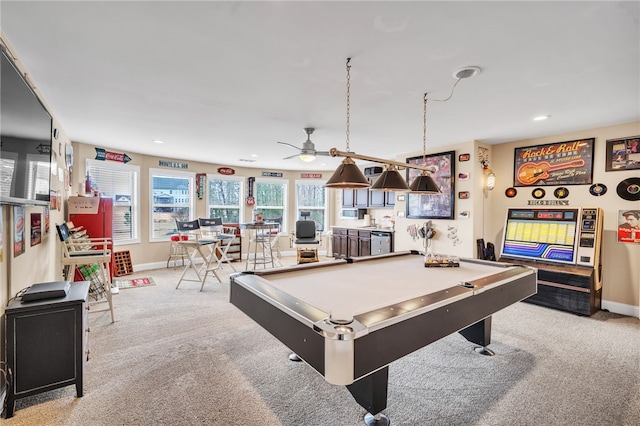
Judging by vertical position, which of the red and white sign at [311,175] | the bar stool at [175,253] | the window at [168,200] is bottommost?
the bar stool at [175,253]

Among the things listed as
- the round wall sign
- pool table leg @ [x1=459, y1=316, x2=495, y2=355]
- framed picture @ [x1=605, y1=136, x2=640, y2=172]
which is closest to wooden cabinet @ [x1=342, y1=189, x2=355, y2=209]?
the round wall sign

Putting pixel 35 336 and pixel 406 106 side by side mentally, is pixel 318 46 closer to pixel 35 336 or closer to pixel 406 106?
pixel 406 106

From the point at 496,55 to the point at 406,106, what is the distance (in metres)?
1.08

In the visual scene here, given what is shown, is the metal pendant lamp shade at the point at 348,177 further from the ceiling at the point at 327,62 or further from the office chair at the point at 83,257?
the office chair at the point at 83,257

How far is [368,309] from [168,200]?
606 cm

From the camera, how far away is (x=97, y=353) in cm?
258

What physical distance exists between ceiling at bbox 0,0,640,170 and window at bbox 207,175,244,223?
10.3 ft

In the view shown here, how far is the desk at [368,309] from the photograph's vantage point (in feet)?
4.15

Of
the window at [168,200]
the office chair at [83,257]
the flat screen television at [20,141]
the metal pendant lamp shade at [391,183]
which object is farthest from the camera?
the window at [168,200]

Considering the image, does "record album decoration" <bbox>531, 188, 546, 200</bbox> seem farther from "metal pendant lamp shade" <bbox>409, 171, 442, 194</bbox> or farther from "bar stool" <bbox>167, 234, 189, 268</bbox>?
"bar stool" <bbox>167, 234, 189, 268</bbox>

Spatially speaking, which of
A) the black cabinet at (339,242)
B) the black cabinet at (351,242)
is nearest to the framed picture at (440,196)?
the black cabinet at (351,242)

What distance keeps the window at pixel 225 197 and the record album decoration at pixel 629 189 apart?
6.82 meters

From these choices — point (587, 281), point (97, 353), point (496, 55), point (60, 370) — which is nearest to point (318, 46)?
point (496, 55)

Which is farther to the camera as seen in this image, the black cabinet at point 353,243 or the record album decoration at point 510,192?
the black cabinet at point 353,243
